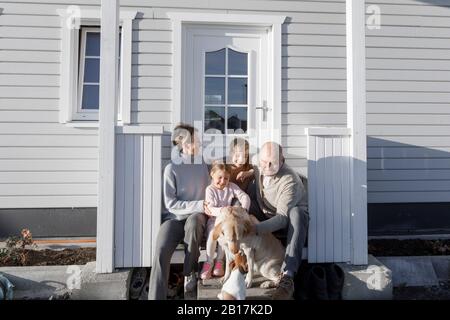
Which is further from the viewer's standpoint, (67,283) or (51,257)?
(51,257)

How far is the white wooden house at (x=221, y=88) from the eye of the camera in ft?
12.1

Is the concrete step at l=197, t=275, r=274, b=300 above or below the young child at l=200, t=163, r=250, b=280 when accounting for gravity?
below

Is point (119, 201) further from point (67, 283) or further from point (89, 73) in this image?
point (89, 73)

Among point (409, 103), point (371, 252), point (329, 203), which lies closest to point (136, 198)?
point (329, 203)

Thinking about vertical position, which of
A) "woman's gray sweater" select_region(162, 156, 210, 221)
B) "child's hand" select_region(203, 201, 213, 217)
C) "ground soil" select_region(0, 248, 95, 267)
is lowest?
"ground soil" select_region(0, 248, 95, 267)

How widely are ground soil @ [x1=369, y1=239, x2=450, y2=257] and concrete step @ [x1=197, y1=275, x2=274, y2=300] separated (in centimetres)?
130

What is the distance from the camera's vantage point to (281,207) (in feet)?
8.51

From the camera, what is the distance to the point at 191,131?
282 centimetres

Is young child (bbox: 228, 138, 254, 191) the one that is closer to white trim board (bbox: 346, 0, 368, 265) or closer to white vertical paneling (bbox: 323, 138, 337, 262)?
white vertical paneling (bbox: 323, 138, 337, 262)

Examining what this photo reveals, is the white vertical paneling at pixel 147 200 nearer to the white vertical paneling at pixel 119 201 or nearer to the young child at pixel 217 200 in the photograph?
the white vertical paneling at pixel 119 201

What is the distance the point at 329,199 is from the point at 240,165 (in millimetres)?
726

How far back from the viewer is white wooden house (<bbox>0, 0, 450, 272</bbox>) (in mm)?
3703

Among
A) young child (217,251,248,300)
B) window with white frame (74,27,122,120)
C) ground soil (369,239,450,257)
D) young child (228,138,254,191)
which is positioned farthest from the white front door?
young child (217,251,248,300)

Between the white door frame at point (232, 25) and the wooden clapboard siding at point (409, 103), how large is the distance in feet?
3.29
